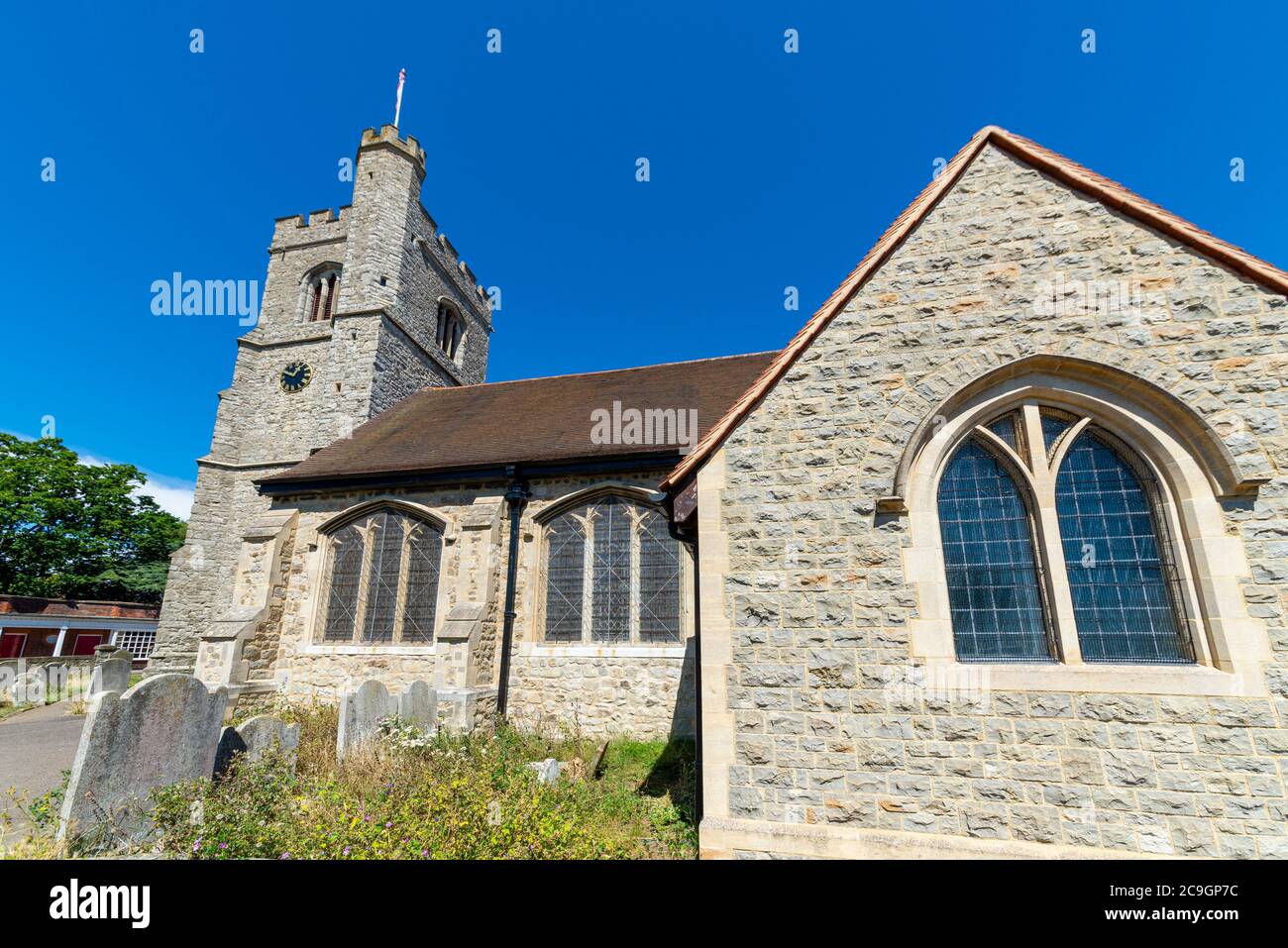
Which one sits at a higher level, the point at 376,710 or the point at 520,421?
the point at 520,421

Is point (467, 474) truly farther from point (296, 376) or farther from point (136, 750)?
point (296, 376)

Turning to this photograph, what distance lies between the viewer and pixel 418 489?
11547 millimetres

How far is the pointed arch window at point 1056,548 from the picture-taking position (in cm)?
411

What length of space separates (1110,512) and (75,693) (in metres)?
23.9

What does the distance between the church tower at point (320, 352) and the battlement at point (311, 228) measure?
51 millimetres

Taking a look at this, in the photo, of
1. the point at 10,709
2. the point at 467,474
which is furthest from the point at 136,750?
the point at 10,709

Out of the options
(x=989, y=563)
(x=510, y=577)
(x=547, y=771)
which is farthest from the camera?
(x=510, y=577)

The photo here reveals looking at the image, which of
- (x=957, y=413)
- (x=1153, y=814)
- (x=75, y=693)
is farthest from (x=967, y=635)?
(x=75, y=693)

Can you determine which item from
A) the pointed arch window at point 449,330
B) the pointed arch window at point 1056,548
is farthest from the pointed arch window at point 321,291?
the pointed arch window at point 1056,548

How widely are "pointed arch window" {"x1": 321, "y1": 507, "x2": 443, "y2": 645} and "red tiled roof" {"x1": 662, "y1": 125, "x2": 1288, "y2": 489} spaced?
8031 mm

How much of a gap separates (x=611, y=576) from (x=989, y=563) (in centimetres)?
721

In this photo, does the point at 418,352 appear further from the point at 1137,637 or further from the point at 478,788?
the point at 1137,637

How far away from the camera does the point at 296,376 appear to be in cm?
1764

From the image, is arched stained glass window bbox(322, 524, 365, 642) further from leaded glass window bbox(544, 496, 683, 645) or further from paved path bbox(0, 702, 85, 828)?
leaded glass window bbox(544, 496, 683, 645)
